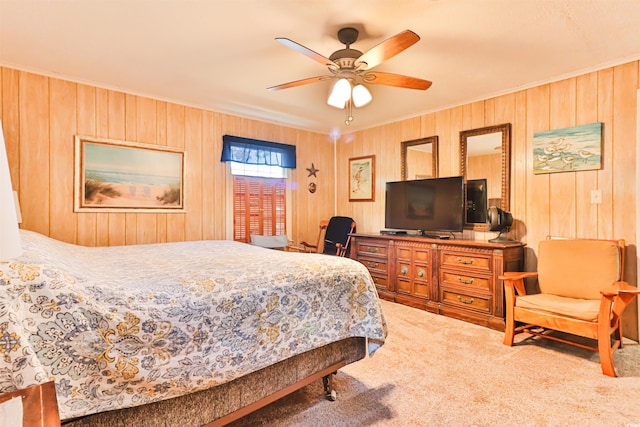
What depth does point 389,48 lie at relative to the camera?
202cm

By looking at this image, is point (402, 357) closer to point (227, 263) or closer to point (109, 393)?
point (227, 263)

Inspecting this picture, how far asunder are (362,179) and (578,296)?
308cm

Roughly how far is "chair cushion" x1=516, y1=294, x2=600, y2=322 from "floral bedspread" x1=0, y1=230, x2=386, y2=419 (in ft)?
4.91

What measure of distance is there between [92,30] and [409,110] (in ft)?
11.1

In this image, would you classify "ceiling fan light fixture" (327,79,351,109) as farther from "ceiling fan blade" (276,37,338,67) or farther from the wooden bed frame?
the wooden bed frame

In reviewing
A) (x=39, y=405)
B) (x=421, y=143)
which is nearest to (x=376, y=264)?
(x=421, y=143)

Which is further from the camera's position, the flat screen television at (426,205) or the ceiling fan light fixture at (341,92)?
the flat screen television at (426,205)

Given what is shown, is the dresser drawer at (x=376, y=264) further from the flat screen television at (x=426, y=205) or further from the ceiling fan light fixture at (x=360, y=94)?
the ceiling fan light fixture at (x=360, y=94)

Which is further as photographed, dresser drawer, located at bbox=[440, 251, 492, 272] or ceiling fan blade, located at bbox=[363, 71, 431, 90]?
dresser drawer, located at bbox=[440, 251, 492, 272]

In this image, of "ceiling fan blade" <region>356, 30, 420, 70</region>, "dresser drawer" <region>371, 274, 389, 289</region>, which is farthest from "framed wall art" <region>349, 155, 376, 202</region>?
"ceiling fan blade" <region>356, 30, 420, 70</region>

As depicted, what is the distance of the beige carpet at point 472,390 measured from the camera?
1.77 metres

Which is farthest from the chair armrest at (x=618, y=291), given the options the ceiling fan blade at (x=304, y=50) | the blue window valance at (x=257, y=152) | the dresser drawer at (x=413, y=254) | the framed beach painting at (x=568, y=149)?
the blue window valance at (x=257, y=152)

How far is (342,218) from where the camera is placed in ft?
15.9

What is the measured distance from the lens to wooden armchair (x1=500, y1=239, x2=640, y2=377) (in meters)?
2.26
